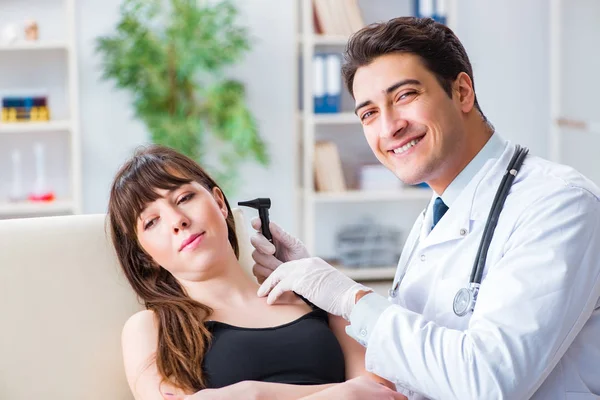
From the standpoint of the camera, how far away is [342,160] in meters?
5.13

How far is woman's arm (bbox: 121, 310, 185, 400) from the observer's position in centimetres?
166

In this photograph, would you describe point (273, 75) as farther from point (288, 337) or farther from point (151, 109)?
point (288, 337)

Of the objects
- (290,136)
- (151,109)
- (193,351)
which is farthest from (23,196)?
(193,351)

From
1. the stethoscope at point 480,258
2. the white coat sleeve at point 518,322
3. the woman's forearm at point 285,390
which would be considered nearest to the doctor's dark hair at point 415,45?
the stethoscope at point 480,258

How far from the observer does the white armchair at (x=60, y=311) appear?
181 cm

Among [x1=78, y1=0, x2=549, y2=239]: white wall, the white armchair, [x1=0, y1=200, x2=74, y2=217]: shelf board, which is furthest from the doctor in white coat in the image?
[x1=78, y1=0, x2=549, y2=239]: white wall

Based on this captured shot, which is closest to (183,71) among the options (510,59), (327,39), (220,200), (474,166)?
(327,39)

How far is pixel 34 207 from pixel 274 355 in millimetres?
3074

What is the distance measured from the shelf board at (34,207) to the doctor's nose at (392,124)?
3.11m

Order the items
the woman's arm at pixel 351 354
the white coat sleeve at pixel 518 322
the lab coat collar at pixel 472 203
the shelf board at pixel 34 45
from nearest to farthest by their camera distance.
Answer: the white coat sleeve at pixel 518 322 < the lab coat collar at pixel 472 203 < the woman's arm at pixel 351 354 < the shelf board at pixel 34 45

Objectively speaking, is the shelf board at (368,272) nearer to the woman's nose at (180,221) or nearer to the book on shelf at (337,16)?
the book on shelf at (337,16)

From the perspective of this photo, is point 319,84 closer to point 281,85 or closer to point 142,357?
point 281,85

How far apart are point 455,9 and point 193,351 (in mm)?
3558

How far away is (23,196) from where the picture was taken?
4.68 metres
